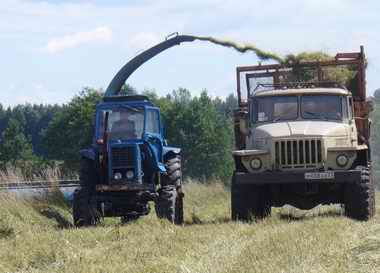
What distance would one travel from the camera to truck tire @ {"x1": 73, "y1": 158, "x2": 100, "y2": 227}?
1620cm

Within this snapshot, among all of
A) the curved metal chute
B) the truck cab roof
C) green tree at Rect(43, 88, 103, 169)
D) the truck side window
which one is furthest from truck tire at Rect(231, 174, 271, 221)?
green tree at Rect(43, 88, 103, 169)

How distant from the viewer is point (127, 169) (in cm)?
1681

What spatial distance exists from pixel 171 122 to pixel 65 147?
43.1ft

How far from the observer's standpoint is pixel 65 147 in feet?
242

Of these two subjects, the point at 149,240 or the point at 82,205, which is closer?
the point at 149,240

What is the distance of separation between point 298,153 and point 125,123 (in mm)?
3524

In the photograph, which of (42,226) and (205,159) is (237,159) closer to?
(42,226)

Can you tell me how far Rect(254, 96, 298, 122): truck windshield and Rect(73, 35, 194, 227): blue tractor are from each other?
1.94 metres

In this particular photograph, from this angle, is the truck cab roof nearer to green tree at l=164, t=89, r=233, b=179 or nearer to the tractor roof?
the tractor roof

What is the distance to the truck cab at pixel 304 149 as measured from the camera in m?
15.8

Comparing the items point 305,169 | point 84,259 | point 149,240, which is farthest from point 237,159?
point 84,259

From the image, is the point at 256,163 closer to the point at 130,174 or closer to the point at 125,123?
the point at 130,174

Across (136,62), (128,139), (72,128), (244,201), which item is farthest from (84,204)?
(72,128)

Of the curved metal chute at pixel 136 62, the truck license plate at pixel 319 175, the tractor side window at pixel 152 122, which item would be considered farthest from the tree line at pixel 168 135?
the truck license plate at pixel 319 175
